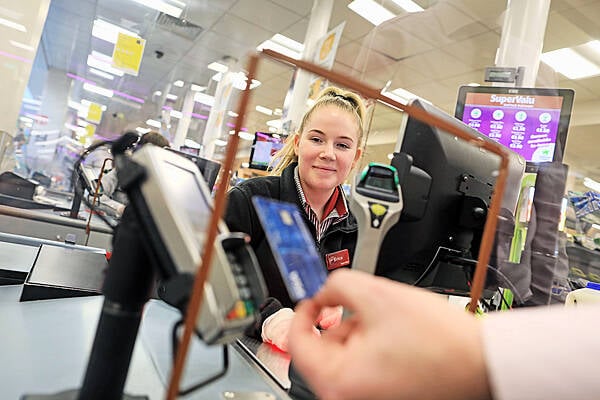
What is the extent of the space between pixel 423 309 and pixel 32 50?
12.7ft

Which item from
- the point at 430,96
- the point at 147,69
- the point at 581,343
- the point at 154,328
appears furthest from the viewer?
the point at 147,69

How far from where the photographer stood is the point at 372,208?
383 millimetres

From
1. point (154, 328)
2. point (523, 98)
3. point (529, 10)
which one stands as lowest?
point (154, 328)

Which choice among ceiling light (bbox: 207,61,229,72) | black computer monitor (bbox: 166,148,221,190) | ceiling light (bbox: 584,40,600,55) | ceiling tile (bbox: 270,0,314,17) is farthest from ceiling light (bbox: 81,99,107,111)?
black computer monitor (bbox: 166,148,221,190)

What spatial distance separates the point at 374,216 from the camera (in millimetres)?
383

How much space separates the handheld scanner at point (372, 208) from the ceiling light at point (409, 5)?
4.07 metres

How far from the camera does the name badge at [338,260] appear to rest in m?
0.47

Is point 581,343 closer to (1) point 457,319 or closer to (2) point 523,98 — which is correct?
(1) point 457,319

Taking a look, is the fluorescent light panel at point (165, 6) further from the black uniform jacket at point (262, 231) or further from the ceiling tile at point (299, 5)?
the black uniform jacket at point (262, 231)

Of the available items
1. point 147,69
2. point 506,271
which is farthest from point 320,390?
point 147,69

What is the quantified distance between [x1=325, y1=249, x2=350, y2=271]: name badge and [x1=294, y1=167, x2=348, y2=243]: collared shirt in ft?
0.22

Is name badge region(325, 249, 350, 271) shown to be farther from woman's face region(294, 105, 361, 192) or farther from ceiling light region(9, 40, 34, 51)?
ceiling light region(9, 40, 34, 51)

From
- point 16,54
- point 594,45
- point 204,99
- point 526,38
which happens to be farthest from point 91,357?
point 204,99

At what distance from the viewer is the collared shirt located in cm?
58
